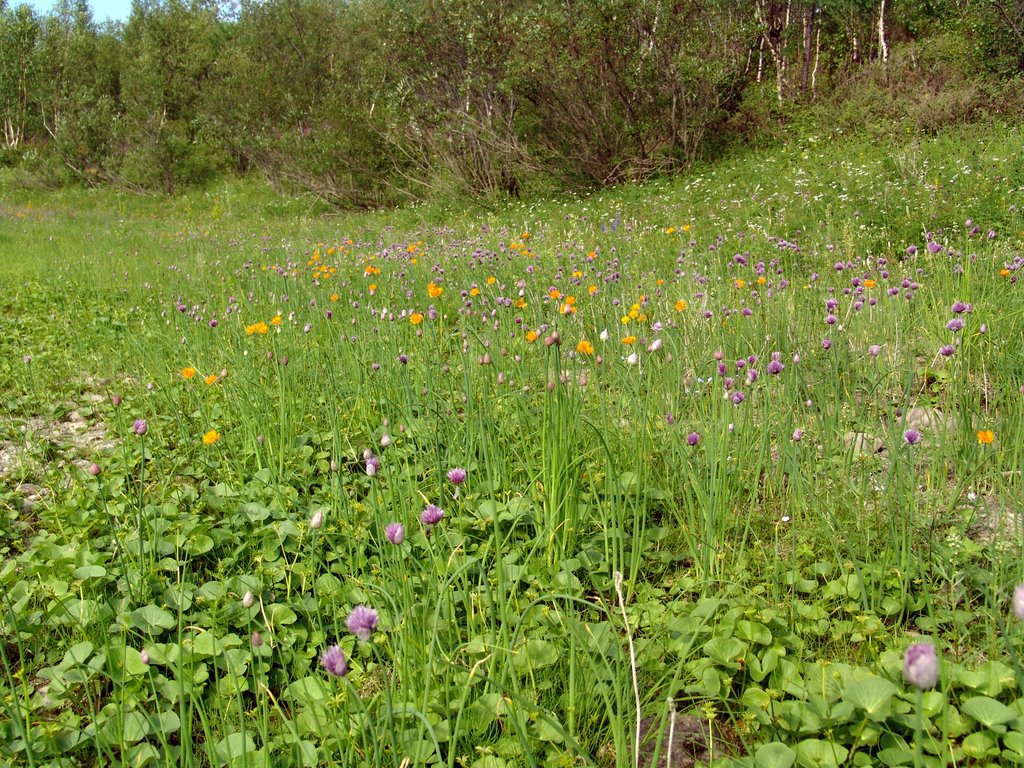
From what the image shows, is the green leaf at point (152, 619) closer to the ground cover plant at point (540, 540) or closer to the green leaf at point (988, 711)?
the ground cover plant at point (540, 540)

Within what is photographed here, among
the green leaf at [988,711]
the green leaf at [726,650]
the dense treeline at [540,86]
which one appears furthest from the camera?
the dense treeline at [540,86]

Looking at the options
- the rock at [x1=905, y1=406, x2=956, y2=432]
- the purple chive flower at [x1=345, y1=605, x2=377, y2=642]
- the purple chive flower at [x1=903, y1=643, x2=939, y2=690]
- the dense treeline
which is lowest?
the rock at [x1=905, y1=406, x2=956, y2=432]

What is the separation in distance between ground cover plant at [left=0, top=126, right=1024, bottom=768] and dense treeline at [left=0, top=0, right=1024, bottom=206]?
8585 mm

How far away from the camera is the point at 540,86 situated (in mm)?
11938

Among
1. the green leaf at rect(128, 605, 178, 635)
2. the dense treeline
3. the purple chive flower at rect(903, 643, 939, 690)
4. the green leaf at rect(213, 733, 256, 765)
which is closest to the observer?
the purple chive flower at rect(903, 643, 939, 690)

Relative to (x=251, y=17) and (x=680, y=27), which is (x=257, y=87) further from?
(x=680, y=27)

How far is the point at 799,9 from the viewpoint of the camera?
50.7ft

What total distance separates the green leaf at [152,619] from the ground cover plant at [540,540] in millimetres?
10

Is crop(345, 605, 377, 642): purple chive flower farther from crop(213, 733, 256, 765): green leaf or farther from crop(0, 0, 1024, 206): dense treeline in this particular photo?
crop(0, 0, 1024, 206): dense treeline

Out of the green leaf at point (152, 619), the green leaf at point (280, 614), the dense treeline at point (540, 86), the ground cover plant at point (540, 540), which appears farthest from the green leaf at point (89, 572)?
the dense treeline at point (540, 86)

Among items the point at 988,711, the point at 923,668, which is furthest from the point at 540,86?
the point at 923,668

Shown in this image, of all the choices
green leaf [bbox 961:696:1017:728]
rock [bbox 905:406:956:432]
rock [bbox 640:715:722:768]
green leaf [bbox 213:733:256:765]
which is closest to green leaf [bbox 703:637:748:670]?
rock [bbox 640:715:722:768]

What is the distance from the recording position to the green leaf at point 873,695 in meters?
1.18

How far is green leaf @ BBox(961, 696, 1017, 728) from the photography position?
115 centimetres
